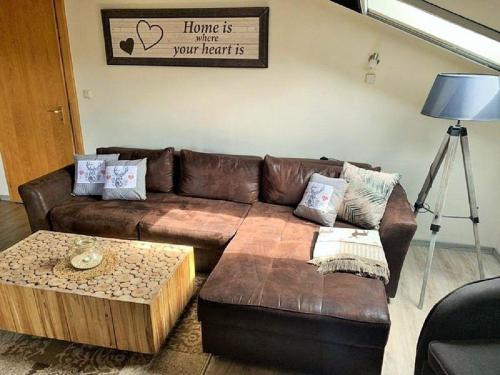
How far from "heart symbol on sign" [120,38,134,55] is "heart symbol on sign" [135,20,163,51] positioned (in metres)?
0.10

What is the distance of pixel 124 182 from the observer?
290 cm

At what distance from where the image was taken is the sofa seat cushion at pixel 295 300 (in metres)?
1.63

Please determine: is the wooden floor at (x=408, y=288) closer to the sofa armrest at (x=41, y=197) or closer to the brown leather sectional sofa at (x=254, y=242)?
the brown leather sectional sofa at (x=254, y=242)

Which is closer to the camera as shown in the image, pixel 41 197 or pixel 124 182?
pixel 41 197

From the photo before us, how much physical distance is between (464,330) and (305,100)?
2.11 metres

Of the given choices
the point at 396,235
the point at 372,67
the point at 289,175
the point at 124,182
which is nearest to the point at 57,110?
the point at 124,182

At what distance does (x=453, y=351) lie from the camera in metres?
1.33

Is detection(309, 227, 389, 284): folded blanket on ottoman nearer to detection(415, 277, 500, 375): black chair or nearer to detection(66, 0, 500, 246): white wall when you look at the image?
detection(415, 277, 500, 375): black chair

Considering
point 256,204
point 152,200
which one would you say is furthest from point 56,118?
point 256,204

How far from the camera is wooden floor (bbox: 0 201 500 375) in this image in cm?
185

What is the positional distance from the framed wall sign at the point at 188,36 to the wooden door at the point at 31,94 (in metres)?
0.63

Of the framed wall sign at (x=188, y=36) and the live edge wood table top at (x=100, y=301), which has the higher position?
the framed wall sign at (x=188, y=36)

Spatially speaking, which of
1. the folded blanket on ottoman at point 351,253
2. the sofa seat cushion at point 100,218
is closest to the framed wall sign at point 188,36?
the sofa seat cushion at point 100,218

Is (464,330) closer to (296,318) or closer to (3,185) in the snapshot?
(296,318)
